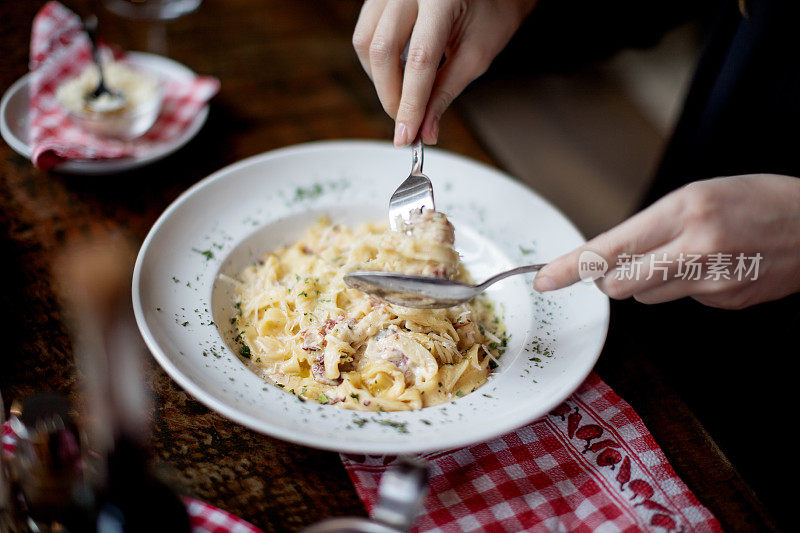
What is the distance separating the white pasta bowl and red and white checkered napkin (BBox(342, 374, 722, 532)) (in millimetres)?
119

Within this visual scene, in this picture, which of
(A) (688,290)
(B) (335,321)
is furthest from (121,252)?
(A) (688,290)

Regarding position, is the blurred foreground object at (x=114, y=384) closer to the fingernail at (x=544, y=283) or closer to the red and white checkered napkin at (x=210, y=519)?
the red and white checkered napkin at (x=210, y=519)

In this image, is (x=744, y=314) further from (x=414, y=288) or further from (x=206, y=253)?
(x=206, y=253)

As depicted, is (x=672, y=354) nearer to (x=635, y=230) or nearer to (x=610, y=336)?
(x=610, y=336)

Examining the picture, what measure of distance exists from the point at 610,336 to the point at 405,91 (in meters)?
0.93

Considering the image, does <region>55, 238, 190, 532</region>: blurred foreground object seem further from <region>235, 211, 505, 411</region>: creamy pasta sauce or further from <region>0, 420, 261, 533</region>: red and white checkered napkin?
<region>235, 211, 505, 411</region>: creamy pasta sauce

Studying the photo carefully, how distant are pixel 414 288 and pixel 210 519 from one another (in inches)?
26.4

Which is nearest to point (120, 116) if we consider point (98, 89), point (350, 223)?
point (98, 89)

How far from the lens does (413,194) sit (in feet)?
6.03

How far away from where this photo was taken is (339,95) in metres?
2.69

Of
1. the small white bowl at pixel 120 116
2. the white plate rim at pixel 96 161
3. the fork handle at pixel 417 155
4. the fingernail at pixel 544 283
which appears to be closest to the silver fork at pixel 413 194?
the fork handle at pixel 417 155

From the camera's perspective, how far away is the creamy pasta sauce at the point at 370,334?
5.12 feet

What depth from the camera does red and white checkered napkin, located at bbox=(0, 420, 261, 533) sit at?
4.02ft

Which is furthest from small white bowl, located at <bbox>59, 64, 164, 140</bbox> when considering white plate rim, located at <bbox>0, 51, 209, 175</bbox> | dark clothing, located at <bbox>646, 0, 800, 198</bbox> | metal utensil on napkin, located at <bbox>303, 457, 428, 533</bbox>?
dark clothing, located at <bbox>646, 0, 800, 198</bbox>
